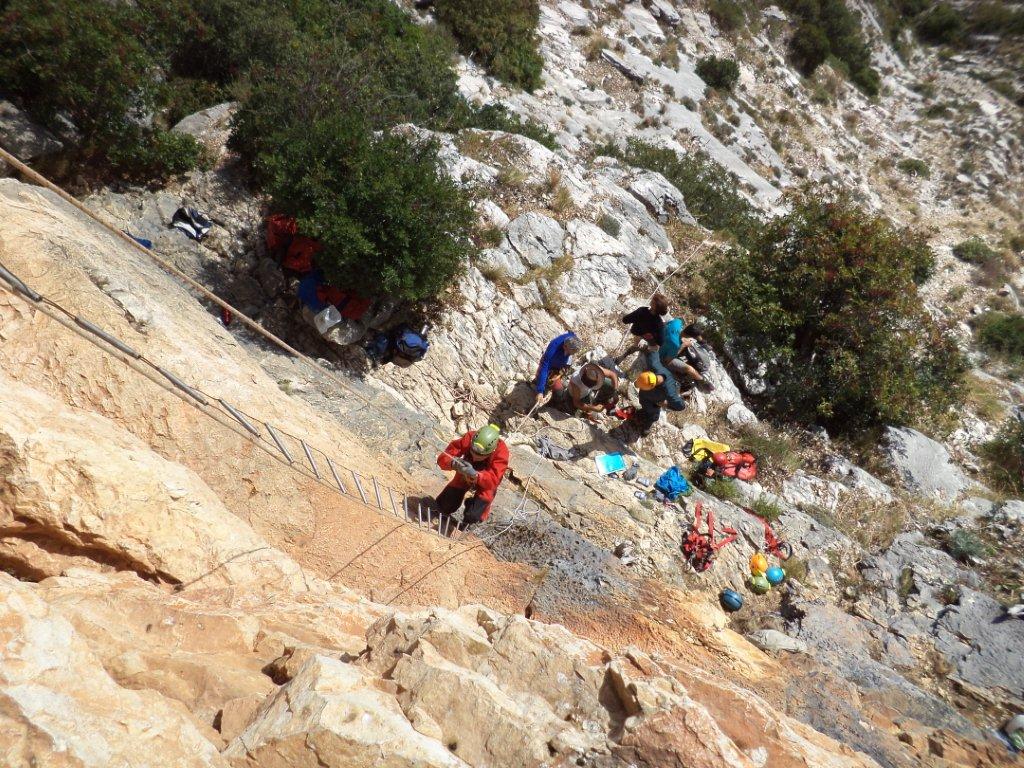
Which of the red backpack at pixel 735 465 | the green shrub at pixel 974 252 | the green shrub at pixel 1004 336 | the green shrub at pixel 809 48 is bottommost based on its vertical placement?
the red backpack at pixel 735 465

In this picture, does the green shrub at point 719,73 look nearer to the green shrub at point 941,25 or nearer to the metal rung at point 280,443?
the green shrub at point 941,25

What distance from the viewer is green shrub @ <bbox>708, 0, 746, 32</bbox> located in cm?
2536

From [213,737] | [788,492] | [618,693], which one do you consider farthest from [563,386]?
[213,737]

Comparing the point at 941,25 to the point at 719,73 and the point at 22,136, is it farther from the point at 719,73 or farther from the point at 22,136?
the point at 22,136

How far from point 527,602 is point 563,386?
406 cm

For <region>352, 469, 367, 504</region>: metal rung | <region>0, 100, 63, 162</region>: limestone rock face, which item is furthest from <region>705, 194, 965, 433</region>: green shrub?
<region>0, 100, 63, 162</region>: limestone rock face

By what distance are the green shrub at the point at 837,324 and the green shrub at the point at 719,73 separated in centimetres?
1513

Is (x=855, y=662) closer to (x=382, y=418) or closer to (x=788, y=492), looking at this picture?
(x=788, y=492)

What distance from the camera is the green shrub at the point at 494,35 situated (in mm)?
16828

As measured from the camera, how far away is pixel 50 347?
4359 millimetres

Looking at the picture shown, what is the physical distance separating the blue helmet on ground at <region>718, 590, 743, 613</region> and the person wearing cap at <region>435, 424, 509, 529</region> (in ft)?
9.98

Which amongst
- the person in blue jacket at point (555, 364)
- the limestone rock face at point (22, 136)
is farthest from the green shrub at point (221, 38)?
the person in blue jacket at point (555, 364)

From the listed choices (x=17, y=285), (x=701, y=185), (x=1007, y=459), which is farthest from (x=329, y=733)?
(x=701, y=185)

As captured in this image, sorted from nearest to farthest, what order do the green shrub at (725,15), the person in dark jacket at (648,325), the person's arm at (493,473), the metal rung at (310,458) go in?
the metal rung at (310,458)
the person's arm at (493,473)
the person in dark jacket at (648,325)
the green shrub at (725,15)
